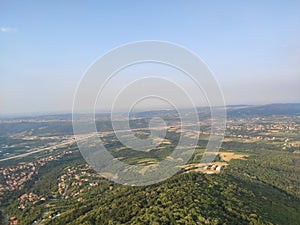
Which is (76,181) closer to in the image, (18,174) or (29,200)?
(29,200)

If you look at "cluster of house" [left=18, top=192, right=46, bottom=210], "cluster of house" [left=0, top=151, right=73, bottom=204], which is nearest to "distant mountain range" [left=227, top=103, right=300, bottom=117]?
"cluster of house" [left=0, top=151, right=73, bottom=204]

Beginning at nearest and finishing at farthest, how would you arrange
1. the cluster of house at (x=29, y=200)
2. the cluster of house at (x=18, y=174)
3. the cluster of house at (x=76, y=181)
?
the cluster of house at (x=29, y=200) → the cluster of house at (x=76, y=181) → the cluster of house at (x=18, y=174)

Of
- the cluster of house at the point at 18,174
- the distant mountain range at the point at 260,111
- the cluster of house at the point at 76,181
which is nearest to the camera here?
the cluster of house at the point at 76,181

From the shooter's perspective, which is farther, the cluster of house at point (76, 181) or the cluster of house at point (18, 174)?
the cluster of house at point (18, 174)

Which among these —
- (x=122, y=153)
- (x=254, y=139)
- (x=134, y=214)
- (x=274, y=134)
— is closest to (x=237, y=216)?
(x=134, y=214)

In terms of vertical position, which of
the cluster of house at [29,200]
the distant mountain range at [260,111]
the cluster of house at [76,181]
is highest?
the distant mountain range at [260,111]

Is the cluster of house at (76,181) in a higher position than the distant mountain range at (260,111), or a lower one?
lower

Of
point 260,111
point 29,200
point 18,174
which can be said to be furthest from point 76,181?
point 260,111

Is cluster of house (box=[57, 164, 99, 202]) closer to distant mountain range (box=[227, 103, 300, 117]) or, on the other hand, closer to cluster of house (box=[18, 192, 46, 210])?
cluster of house (box=[18, 192, 46, 210])

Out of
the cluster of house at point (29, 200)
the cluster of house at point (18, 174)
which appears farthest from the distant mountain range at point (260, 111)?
the cluster of house at point (29, 200)

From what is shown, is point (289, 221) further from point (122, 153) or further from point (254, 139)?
point (254, 139)

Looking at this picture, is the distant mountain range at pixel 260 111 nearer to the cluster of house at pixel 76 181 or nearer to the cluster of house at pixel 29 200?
the cluster of house at pixel 76 181
